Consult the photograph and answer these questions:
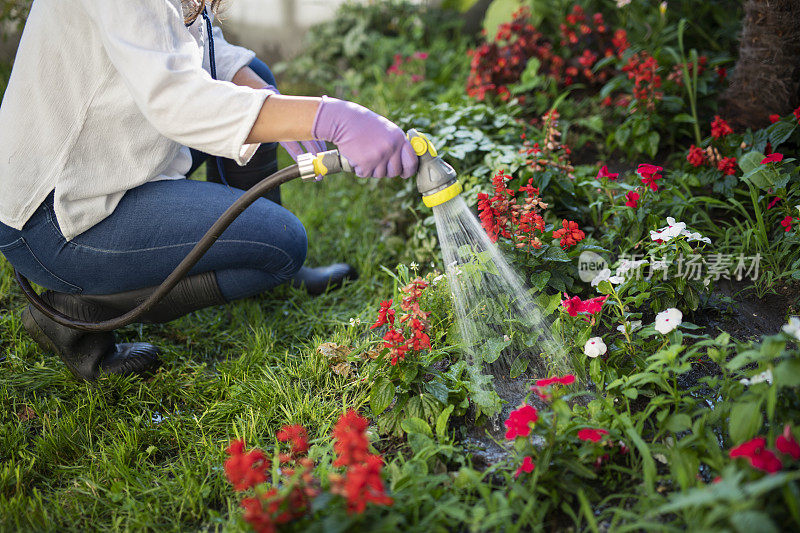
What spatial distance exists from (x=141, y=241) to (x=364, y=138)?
81 centimetres

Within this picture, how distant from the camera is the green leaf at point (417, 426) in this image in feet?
4.88

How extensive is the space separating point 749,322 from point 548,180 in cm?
81

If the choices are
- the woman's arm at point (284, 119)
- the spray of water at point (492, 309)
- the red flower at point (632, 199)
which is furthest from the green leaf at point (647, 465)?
the woman's arm at point (284, 119)

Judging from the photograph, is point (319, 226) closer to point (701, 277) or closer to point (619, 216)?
point (619, 216)

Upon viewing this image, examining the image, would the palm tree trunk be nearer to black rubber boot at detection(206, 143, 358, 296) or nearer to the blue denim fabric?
black rubber boot at detection(206, 143, 358, 296)

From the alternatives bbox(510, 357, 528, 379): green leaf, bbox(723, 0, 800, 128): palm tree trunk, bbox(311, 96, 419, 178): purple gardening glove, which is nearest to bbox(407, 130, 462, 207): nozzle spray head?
bbox(311, 96, 419, 178): purple gardening glove

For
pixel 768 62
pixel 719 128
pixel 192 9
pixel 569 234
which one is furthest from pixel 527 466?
pixel 768 62

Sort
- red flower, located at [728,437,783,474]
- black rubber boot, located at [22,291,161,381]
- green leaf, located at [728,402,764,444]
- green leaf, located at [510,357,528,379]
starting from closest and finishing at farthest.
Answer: red flower, located at [728,437,783,474] → green leaf, located at [728,402,764,444] → green leaf, located at [510,357,528,379] → black rubber boot, located at [22,291,161,381]

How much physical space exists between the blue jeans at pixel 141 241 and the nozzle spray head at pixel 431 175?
69 centimetres

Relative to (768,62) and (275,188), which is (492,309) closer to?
(275,188)

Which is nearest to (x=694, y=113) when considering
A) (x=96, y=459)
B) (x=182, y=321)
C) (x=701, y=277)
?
(x=701, y=277)

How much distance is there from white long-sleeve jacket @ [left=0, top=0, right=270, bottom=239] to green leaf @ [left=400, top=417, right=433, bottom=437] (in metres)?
0.80

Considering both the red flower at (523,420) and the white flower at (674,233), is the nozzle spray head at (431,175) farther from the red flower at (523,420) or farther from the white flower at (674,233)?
the white flower at (674,233)

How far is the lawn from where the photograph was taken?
47.9 inches
